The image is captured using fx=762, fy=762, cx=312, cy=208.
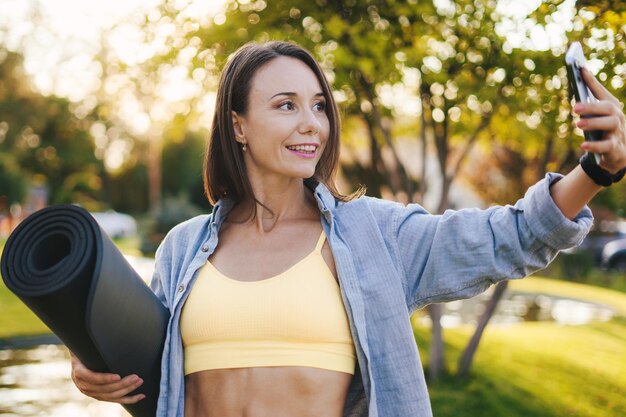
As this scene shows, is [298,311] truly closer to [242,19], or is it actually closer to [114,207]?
[242,19]

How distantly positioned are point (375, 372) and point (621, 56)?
295 centimetres

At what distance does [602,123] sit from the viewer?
1650 mm

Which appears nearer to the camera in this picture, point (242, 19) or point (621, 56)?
point (621, 56)

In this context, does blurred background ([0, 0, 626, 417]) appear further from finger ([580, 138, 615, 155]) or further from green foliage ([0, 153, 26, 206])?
green foliage ([0, 153, 26, 206])

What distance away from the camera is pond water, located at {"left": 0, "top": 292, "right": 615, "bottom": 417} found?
6531 millimetres

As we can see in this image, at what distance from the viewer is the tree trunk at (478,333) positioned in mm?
6531

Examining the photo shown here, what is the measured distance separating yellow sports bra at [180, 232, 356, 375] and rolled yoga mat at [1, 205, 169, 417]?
177 millimetres

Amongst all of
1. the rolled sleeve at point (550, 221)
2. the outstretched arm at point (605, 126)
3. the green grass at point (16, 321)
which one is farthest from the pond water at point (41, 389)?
the outstretched arm at point (605, 126)

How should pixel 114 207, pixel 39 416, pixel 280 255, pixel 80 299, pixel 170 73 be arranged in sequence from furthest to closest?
pixel 114 207
pixel 170 73
pixel 39 416
pixel 280 255
pixel 80 299

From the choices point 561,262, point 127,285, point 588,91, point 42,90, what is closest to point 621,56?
point 588,91

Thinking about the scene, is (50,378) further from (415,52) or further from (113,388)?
(113,388)

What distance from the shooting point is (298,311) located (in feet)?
6.94

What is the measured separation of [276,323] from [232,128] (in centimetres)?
74

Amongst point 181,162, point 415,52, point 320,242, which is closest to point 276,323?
point 320,242
